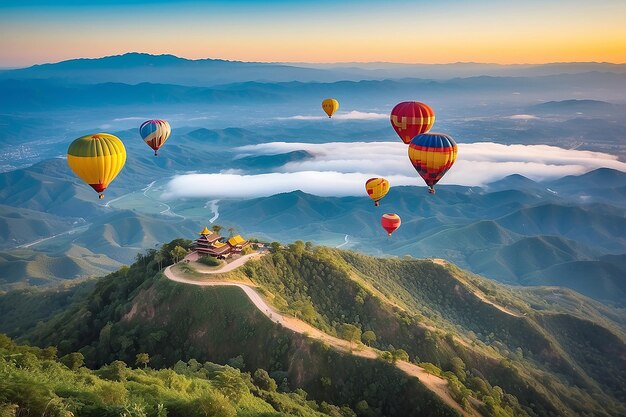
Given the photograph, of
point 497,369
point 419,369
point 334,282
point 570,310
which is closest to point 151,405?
point 419,369

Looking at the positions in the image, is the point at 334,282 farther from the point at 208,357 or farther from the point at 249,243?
the point at 208,357

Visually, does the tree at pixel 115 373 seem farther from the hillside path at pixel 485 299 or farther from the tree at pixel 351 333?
the hillside path at pixel 485 299

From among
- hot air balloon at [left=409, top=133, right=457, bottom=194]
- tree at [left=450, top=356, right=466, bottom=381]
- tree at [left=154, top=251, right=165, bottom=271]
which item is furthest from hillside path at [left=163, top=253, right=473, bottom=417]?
hot air balloon at [left=409, top=133, right=457, bottom=194]

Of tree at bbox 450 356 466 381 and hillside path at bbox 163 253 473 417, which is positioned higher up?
hillside path at bbox 163 253 473 417

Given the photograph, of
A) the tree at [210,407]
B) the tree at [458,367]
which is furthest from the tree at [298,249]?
the tree at [210,407]

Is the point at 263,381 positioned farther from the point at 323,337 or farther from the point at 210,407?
the point at 210,407

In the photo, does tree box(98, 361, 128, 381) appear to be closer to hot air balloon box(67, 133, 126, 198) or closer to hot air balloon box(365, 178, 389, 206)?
hot air balloon box(67, 133, 126, 198)
